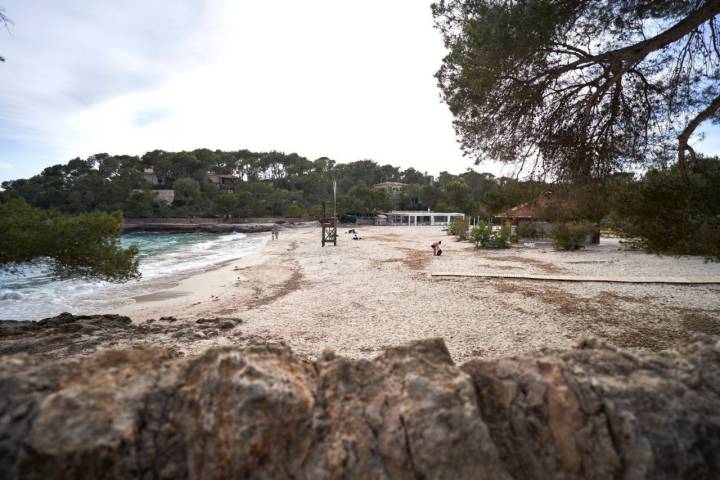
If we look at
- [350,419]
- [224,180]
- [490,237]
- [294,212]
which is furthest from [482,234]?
[224,180]

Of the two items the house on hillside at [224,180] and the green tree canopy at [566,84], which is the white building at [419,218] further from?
the green tree canopy at [566,84]

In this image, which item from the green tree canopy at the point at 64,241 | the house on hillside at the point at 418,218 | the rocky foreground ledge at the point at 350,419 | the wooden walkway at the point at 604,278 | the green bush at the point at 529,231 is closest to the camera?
the rocky foreground ledge at the point at 350,419

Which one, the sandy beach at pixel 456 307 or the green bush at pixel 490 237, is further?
the green bush at pixel 490 237

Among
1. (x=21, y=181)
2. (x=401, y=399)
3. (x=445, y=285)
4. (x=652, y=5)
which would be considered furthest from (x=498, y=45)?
(x=21, y=181)

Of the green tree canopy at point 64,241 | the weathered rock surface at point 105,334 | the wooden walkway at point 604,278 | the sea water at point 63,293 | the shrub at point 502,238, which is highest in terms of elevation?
the green tree canopy at point 64,241

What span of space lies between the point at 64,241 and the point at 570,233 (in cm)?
2318

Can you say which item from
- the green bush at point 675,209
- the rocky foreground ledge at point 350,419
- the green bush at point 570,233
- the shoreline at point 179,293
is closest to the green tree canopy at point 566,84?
the green bush at point 675,209

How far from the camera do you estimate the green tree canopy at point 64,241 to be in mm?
6664

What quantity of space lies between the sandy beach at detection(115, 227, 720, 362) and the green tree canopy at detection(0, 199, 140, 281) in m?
2.09

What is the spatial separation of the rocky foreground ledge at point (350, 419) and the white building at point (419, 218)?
67.6 metres

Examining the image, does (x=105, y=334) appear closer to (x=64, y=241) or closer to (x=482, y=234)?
(x=64, y=241)

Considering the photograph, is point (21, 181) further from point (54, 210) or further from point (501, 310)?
→ point (501, 310)

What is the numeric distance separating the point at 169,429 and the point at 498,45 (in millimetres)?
6613

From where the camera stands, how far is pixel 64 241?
7.26 metres
